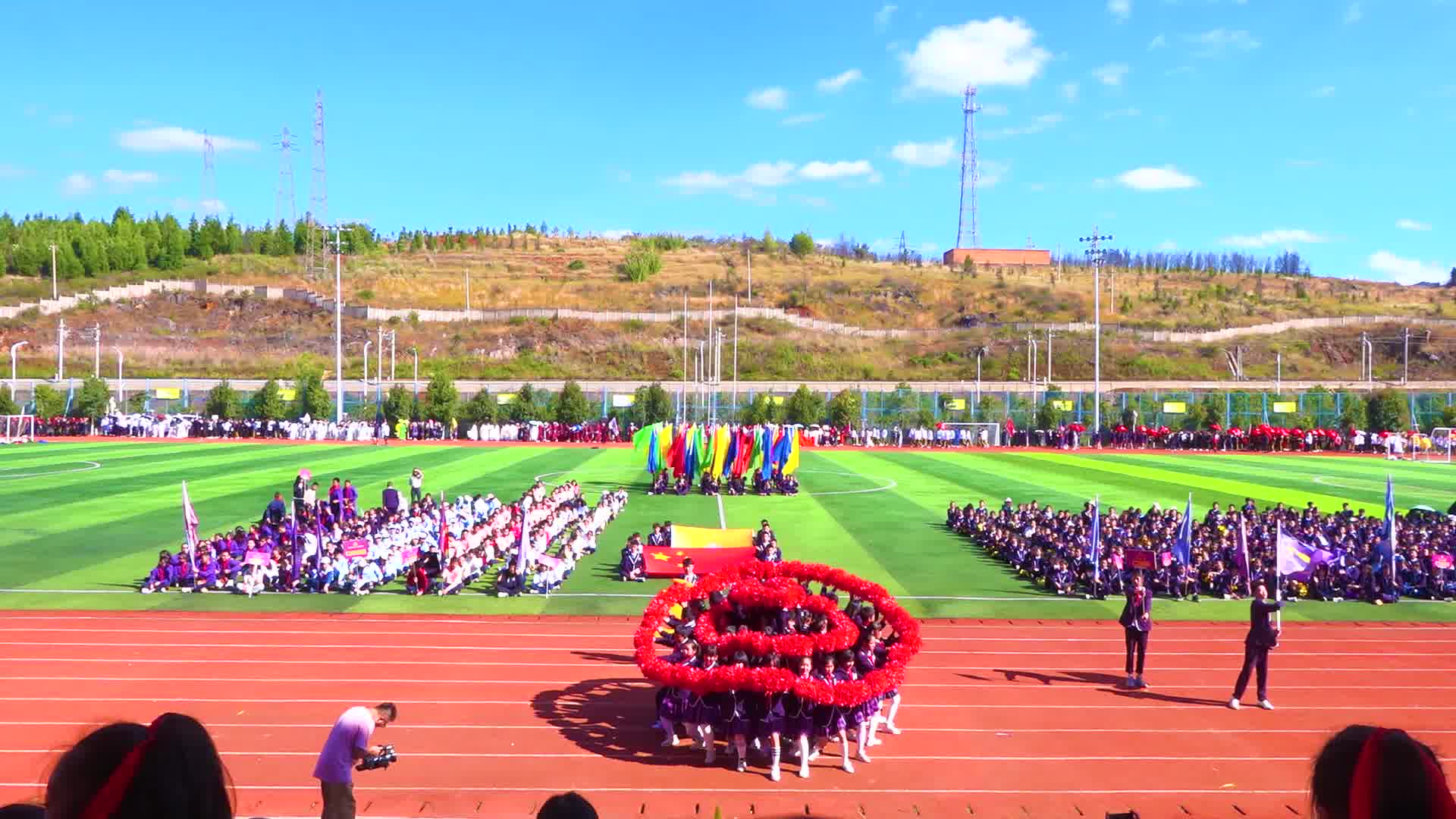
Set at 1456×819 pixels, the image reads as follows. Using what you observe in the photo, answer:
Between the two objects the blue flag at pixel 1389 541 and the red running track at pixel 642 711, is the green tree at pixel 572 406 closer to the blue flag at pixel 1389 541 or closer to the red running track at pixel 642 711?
the red running track at pixel 642 711

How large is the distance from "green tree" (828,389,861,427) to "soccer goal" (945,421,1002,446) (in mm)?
6064

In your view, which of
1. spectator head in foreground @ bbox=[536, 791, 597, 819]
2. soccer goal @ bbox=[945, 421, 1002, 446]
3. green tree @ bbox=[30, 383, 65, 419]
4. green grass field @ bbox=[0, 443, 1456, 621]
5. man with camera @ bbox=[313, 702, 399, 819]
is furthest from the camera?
soccer goal @ bbox=[945, 421, 1002, 446]

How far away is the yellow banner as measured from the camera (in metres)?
22.9

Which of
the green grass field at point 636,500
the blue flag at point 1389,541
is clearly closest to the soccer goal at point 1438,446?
the green grass field at point 636,500

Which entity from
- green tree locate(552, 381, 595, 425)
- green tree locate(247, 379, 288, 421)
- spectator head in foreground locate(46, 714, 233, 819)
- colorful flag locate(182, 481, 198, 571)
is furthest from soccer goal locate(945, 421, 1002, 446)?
spectator head in foreground locate(46, 714, 233, 819)

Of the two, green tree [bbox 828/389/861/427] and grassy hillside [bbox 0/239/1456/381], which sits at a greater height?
grassy hillside [bbox 0/239/1456/381]

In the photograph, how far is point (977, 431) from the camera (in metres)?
70.0

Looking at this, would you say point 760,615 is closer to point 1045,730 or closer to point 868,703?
point 868,703

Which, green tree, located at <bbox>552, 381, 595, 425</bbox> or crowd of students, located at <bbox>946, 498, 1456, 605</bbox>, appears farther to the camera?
green tree, located at <bbox>552, 381, 595, 425</bbox>

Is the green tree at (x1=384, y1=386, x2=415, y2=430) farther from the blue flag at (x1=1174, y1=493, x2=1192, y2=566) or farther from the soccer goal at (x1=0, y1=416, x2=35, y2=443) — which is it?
the blue flag at (x1=1174, y1=493, x2=1192, y2=566)

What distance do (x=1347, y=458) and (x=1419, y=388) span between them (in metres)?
41.5

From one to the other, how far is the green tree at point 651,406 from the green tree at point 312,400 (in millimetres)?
20294

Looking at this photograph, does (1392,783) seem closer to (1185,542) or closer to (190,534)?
(1185,542)

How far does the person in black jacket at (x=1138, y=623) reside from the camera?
1443 cm
